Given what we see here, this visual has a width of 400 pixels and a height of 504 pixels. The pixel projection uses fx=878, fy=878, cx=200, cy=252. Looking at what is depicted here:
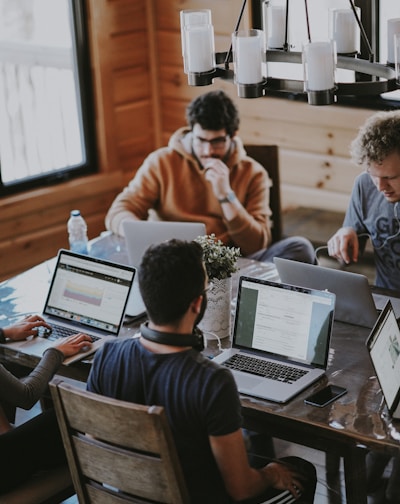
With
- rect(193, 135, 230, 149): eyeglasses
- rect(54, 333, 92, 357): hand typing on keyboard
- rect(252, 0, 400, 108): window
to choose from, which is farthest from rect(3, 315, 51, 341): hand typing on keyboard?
rect(252, 0, 400, 108): window

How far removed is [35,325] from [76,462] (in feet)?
2.63

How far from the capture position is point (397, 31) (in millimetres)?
2734

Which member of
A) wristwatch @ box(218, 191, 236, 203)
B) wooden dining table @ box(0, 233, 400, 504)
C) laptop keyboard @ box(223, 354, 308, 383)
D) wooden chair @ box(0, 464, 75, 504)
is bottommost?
wooden chair @ box(0, 464, 75, 504)

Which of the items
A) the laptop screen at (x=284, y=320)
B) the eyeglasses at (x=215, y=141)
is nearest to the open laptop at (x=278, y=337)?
the laptop screen at (x=284, y=320)

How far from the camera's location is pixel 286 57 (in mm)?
2877

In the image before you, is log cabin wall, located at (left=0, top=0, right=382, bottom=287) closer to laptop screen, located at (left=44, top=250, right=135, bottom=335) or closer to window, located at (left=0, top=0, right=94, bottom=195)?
window, located at (left=0, top=0, right=94, bottom=195)

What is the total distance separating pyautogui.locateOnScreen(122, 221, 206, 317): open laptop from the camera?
320 centimetres

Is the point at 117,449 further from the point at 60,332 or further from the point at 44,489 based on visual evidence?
the point at 60,332

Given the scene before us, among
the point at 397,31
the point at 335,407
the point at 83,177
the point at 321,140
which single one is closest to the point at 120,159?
the point at 83,177

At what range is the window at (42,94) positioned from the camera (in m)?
4.68

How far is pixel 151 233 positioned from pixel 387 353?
1.19 m

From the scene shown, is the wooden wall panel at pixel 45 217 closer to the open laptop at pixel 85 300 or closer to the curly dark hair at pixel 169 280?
the open laptop at pixel 85 300

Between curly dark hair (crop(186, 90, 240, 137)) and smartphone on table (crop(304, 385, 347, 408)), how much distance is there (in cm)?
158

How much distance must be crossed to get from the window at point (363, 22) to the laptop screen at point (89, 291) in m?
1.73
